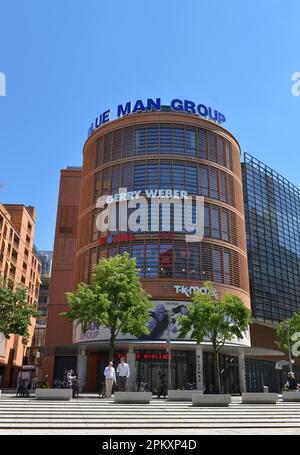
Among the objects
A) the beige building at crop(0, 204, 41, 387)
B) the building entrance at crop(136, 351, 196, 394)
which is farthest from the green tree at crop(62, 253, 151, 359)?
the beige building at crop(0, 204, 41, 387)

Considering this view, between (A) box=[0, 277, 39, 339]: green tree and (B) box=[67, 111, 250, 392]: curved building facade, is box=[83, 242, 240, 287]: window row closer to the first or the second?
Answer: (B) box=[67, 111, 250, 392]: curved building facade

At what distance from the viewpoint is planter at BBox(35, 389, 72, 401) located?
70.5ft

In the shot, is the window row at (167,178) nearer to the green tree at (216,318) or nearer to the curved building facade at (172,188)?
the curved building facade at (172,188)

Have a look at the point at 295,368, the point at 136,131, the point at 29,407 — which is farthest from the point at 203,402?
the point at 295,368

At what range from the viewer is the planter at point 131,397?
20703mm

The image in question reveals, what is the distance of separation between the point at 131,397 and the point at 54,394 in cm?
391

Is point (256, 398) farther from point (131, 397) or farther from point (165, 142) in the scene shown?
point (165, 142)

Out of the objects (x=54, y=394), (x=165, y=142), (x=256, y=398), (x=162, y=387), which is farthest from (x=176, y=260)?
(x=54, y=394)

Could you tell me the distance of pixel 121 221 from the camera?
141ft

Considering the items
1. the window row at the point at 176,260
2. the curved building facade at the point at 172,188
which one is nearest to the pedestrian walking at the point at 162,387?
the curved building facade at the point at 172,188

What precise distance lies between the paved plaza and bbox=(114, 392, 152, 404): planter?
8.30 ft

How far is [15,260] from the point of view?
74750 mm

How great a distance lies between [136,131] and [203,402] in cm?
3141
